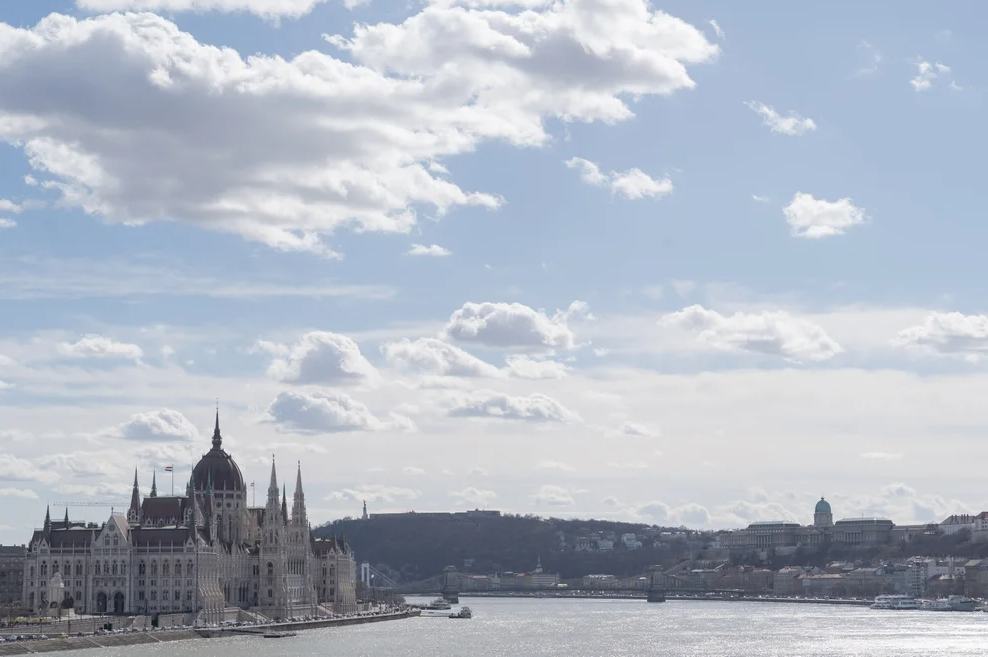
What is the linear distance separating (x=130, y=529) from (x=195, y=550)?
9914 mm

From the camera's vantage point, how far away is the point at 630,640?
595 ft

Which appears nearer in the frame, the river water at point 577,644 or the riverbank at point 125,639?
the riverbank at point 125,639

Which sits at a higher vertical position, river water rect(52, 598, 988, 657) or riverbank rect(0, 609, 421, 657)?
riverbank rect(0, 609, 421, 657)

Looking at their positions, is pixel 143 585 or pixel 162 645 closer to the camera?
pixel 162 645

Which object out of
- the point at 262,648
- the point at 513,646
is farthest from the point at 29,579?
the point at 513,646

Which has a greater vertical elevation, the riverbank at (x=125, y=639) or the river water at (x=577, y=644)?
the riverbank at (x=125, y=639)

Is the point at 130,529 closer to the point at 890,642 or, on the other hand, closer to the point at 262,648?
the point at 262,648

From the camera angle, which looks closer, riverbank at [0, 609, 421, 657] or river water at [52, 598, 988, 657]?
riverbank at [0, 609, 421, 657]

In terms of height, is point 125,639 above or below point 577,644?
above

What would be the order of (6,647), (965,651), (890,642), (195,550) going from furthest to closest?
1. (195,550)
2. (890,642)
3. (965,651)
4. (6,647)

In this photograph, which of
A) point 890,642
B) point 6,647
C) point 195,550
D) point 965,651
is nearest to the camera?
point 6,647

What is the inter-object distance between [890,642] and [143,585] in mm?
80564

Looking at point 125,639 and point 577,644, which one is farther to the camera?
point 577,644

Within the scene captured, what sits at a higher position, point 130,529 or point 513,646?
point 130,529
